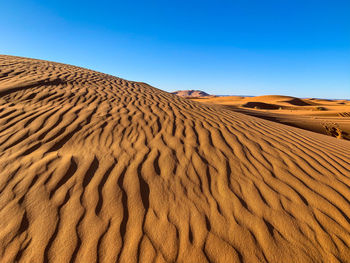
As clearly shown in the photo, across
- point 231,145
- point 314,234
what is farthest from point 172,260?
point 231,145

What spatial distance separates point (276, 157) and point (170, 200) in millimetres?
1802

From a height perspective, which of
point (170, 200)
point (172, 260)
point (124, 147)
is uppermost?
point (124, 147)

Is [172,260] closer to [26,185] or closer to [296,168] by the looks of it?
[26,185]

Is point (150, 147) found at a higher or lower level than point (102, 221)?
higher

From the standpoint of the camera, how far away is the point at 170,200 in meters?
1.84

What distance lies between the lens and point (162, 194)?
1.91 metres

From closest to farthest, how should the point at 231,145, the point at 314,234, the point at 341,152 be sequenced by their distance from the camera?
the point at 314,234 < the point at 231,145 < the point at 341,152

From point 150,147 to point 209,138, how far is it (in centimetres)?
105

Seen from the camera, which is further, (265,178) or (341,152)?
(341,152)

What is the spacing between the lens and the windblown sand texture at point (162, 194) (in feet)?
4.76

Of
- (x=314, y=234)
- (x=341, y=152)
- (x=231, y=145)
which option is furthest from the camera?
(x=341, y=152)

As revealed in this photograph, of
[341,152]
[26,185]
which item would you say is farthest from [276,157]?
[26,185]

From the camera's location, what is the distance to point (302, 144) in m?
3.34

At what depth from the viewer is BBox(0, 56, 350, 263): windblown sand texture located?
4.76ft
